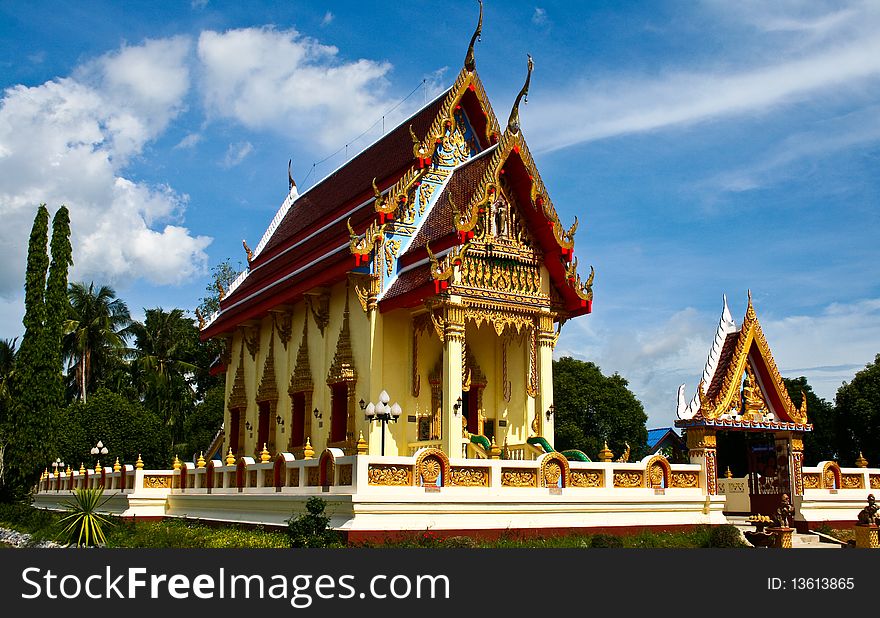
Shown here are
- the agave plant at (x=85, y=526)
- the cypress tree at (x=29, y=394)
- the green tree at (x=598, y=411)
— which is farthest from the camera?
the green tree at (x=598, y=411)

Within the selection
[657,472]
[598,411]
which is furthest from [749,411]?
[598,411]

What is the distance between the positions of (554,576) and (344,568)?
1.85 meters

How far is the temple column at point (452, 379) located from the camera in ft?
52.5

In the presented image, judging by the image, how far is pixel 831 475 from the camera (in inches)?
716

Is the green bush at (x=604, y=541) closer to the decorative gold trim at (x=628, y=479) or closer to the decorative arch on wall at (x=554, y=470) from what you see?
the decorative arch on wall at (x=554, y=470)

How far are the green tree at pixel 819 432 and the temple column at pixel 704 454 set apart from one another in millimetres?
21369

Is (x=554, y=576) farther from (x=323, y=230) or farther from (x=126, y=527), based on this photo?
(x=323, y=230)

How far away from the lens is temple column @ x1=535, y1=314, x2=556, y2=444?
687 inches

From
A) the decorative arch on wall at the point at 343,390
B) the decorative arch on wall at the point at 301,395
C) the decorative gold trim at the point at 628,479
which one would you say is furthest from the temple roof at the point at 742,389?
the decorative arch on wall at the point at 301,395

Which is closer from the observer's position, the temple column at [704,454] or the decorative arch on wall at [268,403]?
the temple column at [704,454]

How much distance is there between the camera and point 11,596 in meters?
8.02

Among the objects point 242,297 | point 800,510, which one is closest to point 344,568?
point 800,510

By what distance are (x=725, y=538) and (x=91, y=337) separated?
35.9m

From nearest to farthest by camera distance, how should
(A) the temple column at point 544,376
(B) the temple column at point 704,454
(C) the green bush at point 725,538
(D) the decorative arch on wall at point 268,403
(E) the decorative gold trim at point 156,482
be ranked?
(C) the green bush at point 725,538 → (B) the temple column at point 704,454 → (A) the temple column at point 544,376 → (E) the decorative gold trim at point 156,482 → (D) the decorative arch on wall at point 268,403
